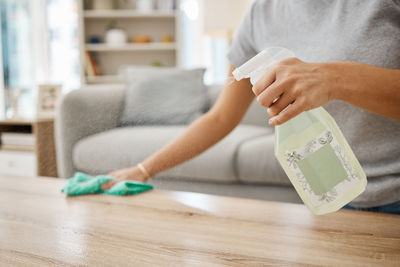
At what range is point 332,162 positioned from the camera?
1.74ft

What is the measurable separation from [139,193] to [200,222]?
0.69 ft

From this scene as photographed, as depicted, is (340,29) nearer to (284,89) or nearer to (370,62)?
(370,62)

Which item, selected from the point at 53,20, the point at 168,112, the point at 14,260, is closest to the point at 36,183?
the point at 14,260

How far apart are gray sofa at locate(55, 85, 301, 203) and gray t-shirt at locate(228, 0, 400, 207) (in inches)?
31.5

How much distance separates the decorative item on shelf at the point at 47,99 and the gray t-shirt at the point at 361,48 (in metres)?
1.92

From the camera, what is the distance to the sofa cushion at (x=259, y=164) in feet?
5.06

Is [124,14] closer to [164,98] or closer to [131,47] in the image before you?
[131,47]

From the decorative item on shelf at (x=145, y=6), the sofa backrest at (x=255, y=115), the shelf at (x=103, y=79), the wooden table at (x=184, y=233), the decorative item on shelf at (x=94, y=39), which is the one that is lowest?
the shelf at (x=103, y=79)

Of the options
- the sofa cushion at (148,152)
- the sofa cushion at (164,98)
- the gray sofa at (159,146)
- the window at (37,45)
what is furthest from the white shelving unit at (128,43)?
the sofa cushion at (148,152)

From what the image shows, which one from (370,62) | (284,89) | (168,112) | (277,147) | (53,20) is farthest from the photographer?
(53,20)

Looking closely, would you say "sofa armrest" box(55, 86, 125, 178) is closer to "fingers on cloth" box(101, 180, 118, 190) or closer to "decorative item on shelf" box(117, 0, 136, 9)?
"fingers on cloth" box(101, 180, 118, 190)

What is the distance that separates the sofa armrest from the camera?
1.88 m

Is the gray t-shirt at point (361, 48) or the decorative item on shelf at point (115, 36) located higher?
the gray t-shirt at point (361, 48)

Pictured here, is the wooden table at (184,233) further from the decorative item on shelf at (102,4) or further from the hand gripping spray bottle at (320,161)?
the decorative item on shelf at (102,4)
